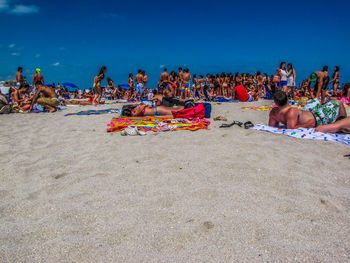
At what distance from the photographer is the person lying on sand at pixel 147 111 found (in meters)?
6.02

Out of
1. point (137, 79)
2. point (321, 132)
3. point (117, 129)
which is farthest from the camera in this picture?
point (137, 79)

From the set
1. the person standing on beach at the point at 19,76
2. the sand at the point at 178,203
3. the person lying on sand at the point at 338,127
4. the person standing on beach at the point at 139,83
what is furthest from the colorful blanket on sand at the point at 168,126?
the person standing on beach at the point at 19,76

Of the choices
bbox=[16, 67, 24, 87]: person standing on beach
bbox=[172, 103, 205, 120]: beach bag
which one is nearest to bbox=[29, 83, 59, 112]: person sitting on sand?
bbox=[16, 67, 24, 87]: person standing on beach

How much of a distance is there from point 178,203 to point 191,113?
12.5 ft

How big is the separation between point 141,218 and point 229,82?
13.8 m

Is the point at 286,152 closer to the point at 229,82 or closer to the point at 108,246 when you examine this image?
the point at 108,246

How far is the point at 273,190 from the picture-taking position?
83.2 inches

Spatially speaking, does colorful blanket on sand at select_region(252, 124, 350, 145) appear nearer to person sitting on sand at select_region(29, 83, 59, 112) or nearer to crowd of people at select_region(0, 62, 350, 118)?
crowd of people at select_region(0, 62, 350, 118)

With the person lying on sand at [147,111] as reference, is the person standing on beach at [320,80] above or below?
above

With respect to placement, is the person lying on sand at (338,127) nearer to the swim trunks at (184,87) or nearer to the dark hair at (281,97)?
the dark hair at (281,97)

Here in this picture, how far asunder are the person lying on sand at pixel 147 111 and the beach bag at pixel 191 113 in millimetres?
374

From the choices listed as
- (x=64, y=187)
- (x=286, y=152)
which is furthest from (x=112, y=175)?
(x=286, y=152)

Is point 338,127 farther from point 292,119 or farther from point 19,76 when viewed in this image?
point 19,76

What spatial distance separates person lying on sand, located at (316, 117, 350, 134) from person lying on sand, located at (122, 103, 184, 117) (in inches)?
119
